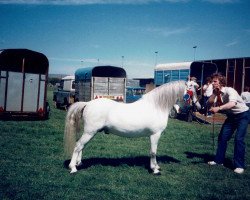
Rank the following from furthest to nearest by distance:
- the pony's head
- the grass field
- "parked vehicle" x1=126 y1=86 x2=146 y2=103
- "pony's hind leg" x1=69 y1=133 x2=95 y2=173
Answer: "parked vehicle" x1=126 y1=86 x2=146 y2=103, the pony's head, "pony's hind leg" x1=69 y1=133 x2=95 y2=173, the grass field

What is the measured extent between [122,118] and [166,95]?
1.23m

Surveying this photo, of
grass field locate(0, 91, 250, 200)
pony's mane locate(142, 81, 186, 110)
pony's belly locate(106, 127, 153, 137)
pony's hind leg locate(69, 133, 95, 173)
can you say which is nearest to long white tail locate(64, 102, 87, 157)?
pony's hind leg locate(69, 133, 95, 173)

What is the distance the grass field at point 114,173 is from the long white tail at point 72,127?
531 mm

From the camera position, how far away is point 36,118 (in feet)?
50.5

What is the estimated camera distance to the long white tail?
633 cm

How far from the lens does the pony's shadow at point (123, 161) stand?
684cm

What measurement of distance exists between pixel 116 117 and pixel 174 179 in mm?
1876

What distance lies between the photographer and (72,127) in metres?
6.36

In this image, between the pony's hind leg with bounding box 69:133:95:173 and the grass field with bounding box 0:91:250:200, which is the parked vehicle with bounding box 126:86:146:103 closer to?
the grass field with bounding box 0:91:250:200

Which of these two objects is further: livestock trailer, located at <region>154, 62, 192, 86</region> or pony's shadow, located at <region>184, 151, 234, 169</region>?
livestock trailer, located at <region>154, 62, 192, 86</region>

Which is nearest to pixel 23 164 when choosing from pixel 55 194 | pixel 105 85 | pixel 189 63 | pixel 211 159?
pixel 55 194

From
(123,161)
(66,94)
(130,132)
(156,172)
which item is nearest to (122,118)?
(130,132)

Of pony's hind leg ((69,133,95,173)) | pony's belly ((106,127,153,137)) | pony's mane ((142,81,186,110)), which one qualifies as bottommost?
pony's hind leg ((69,133,95,173))

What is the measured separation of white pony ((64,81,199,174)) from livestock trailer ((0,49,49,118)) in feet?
29.0
